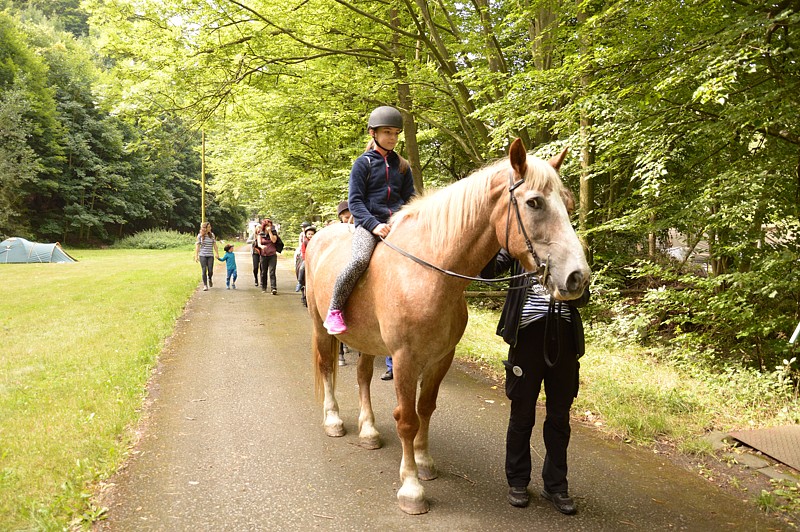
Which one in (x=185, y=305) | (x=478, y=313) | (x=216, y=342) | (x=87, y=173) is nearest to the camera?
(x=216, y=342)

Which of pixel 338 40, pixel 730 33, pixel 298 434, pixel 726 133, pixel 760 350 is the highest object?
pixel 338 40

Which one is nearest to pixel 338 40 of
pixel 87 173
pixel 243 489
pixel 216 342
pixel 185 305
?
pixel 216 342

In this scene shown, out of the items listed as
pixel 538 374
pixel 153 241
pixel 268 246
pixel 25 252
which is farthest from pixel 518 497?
pixel 153 241

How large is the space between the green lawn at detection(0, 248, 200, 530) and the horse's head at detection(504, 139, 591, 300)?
3.32 metres

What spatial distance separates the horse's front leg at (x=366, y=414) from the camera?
438cm

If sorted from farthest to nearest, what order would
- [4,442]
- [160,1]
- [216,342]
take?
[160,1] → [216,342] → [4,442]

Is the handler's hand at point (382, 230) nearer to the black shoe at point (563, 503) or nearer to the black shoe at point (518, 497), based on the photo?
the black shoe at point (518, 497)

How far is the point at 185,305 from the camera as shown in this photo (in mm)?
12430

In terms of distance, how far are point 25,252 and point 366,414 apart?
1130 inches

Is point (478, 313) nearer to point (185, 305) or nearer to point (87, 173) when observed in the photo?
point (185, 305)

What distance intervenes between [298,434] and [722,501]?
3.48 m

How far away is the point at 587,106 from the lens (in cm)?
604

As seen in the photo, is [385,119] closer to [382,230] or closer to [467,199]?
[382,230]

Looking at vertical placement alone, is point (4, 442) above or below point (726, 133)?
below
